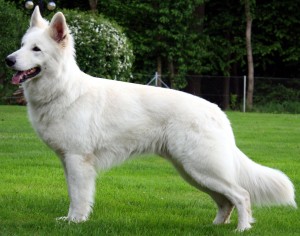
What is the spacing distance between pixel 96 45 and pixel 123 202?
1513cm

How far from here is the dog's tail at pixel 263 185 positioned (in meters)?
6.24

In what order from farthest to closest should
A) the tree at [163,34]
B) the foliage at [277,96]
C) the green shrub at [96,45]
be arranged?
the tree at [163,34] < the foliage at [277,96] < the green shrub at [96,45]

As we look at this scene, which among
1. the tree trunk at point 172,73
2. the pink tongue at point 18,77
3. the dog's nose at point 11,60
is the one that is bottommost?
the tree trunk at point 172,73

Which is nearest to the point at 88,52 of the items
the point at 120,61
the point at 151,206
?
the point at 120,61

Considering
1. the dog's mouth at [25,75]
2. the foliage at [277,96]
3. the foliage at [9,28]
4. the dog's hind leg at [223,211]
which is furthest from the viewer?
the foliage at [277,96]

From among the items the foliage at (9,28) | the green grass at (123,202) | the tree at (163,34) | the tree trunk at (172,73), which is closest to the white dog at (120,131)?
Result: the green grass at (123,202)

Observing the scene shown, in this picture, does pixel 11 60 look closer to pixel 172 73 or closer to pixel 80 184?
pixel 80 184

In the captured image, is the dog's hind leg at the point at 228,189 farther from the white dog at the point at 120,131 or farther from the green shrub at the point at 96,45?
the green shrub at the point at 96,45

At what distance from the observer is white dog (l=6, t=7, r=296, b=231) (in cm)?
609

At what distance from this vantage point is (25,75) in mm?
6082

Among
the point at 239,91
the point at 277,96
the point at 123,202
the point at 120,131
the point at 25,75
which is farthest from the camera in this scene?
the point at 239,91

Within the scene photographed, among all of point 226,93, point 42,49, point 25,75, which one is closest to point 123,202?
point 25,75

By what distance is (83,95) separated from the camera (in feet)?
20.8

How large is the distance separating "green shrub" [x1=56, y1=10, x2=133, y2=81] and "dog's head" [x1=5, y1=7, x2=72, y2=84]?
15.7m
